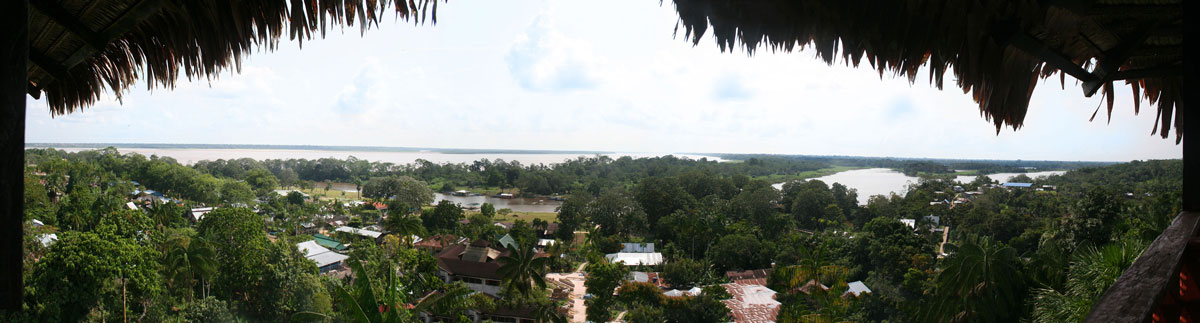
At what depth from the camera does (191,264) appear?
8750mm

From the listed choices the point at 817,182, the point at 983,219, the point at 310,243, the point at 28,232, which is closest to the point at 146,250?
the point at 28,232

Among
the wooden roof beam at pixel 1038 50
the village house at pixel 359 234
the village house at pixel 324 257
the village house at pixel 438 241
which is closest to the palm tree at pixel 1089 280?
the wooden roof beam at pixel 1038 50

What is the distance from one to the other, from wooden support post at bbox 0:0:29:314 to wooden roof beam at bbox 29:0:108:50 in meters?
0.10

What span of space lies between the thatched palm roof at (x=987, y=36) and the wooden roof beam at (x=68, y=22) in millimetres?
1342

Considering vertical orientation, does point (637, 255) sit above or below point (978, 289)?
below

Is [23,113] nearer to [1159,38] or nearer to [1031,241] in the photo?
[1159,38]

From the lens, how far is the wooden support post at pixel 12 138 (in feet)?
2.61

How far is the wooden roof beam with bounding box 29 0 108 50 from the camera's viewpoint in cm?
89

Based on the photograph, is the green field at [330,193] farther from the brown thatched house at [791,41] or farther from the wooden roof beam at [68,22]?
the wooden roof beam at [68,22]

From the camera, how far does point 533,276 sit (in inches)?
363

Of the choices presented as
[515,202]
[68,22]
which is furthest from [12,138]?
[515,202]

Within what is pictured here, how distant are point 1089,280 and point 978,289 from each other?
3.21 metres

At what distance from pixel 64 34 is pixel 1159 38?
2.69 meters

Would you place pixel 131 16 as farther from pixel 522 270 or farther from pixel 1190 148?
pixel 522 270
